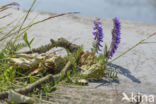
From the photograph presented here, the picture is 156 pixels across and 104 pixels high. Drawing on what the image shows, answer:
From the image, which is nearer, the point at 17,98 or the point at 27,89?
Result: the point at 17,98

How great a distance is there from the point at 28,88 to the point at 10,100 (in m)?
0.13

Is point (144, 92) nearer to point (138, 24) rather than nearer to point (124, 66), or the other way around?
point (124, 66)

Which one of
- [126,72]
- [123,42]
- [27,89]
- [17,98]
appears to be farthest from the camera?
[123,42]

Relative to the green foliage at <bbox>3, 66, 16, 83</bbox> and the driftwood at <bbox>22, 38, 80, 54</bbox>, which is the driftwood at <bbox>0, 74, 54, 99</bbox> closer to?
the green foliage at <bbox>3, 66, 16, 83</bbox>

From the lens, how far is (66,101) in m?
1.18

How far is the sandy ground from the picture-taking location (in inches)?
60.6

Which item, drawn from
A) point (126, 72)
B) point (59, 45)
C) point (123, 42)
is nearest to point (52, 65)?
point (59, 45)

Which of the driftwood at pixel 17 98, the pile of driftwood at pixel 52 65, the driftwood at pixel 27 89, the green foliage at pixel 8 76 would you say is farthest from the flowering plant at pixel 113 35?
the driftwood at pixel 17 98

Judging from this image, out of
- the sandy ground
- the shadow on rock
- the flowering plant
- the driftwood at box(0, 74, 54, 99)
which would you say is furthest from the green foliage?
the shadow on rock

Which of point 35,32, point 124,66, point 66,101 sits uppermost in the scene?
point 35,32

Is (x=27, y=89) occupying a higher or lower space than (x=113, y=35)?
lower

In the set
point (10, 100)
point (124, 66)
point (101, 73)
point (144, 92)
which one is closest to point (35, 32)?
point (124, 66)

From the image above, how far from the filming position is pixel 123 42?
258 centimetres

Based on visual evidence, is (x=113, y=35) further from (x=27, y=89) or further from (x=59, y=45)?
(x=27, y=89)
